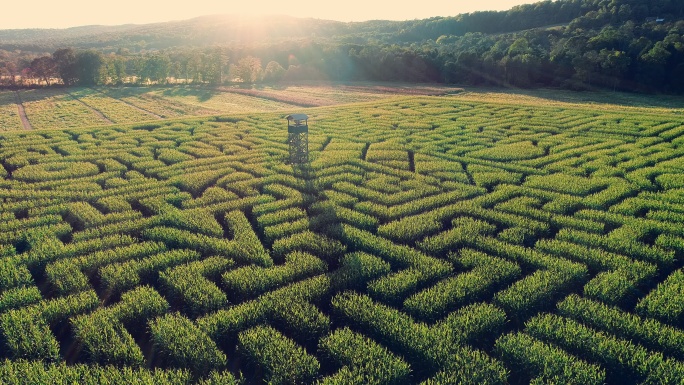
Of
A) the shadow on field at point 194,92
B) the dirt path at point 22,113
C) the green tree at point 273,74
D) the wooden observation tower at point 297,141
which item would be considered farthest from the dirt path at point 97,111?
the green tree at point 273,74

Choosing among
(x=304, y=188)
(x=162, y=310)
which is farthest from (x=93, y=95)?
(x=162, y=310)

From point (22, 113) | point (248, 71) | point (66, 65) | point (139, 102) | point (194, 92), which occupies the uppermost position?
point (66, 65)

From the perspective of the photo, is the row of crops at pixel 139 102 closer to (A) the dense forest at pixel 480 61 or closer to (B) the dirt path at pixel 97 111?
(B) the dirt path at pixel 97 111

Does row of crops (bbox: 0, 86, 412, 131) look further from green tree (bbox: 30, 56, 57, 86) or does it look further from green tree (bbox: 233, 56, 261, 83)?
green tree (bbox: 233, 56, 261, 83)

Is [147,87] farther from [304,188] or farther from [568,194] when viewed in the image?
[568,194]

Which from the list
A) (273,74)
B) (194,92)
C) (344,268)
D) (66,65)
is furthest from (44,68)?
(344,268)

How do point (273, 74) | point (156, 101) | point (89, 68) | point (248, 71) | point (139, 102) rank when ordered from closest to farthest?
1. point (139, 102)
2. point (156, 101)
3. point (89, 68)
4. point (248, 71)
5. point (273, 74)

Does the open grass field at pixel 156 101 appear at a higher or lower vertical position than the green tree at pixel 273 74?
lower

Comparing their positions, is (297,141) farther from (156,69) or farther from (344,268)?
(156,69)
